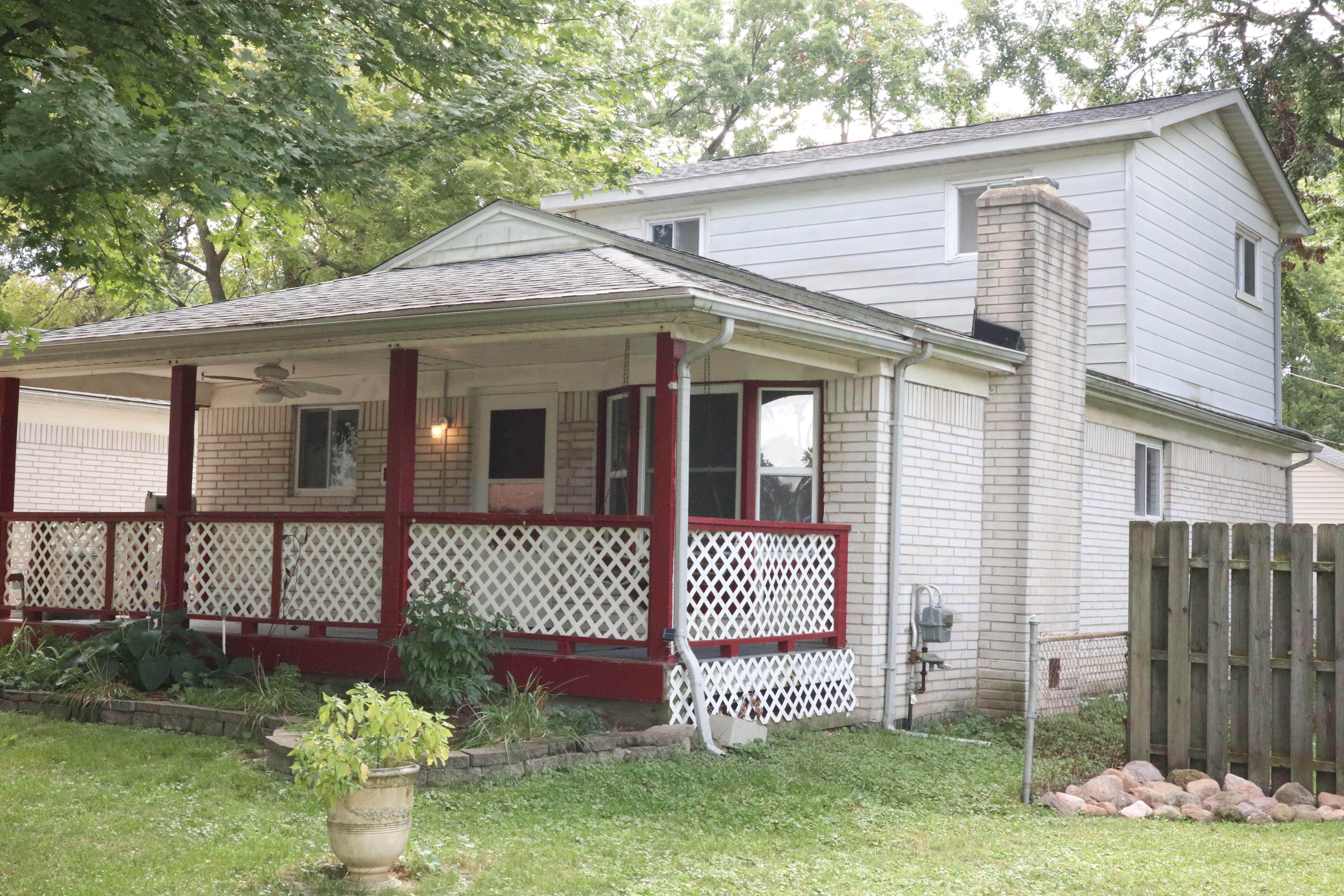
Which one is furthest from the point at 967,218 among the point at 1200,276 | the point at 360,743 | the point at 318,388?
the point at 360,743

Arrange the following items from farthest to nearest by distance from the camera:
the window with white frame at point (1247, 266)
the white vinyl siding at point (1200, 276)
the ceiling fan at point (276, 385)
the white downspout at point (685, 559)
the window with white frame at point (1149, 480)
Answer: the window with white frame at point (1247, 266)
the white vinyl siding at point (1200, 276)
the window with white frame at point (1149, 480)
the ceiling fan at point (276, 385)
the white downspout at point (685, 559)

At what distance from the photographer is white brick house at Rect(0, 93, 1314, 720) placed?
969 cm

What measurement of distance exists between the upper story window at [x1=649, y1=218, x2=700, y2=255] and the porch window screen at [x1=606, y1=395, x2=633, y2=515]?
5762 mm

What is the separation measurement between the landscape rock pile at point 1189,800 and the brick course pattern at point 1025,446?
138 inches

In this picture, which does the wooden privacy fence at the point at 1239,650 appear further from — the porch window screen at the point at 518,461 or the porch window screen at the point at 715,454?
the porch window screen at the point at 518,461

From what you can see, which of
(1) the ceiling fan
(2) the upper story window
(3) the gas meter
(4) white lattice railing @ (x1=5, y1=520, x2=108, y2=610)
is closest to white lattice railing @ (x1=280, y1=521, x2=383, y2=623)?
(1) the ceiling fan

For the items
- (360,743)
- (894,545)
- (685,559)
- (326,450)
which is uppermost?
(326,450)

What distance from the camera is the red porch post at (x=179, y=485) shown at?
11.6m

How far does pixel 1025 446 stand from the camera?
12.0 meters

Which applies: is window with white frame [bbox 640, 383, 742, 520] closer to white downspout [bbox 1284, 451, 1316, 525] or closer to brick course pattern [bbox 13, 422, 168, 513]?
brick course pattern [bbox 13, 422, 168, 513]

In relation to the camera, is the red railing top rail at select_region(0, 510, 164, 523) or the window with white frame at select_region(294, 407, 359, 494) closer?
the red railing top rail at select_region(0, 510, 164, 523)

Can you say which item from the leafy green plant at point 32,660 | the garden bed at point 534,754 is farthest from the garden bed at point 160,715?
the garden bed at point 534,754

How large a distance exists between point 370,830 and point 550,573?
412 cm

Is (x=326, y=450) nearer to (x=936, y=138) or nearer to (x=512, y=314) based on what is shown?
(x=512, y=314)
